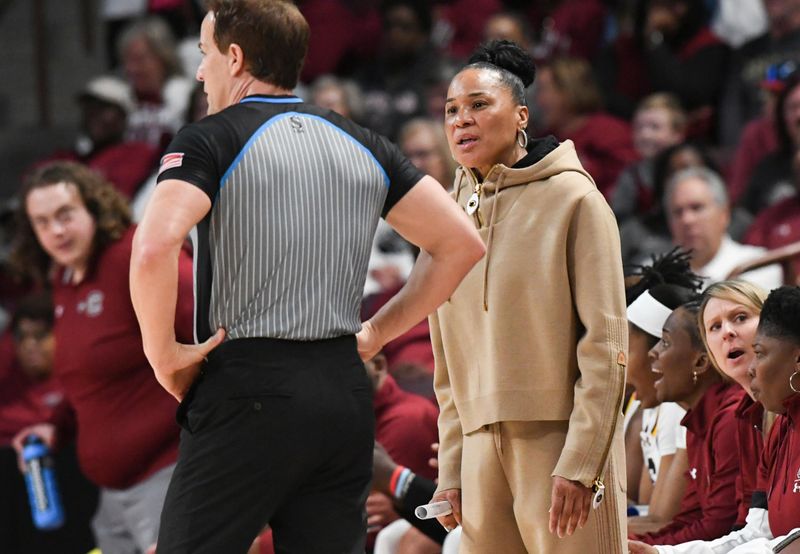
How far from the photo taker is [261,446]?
2756 millimetres

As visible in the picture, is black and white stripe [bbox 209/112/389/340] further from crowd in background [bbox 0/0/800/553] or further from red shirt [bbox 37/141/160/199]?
red shirt [bbox 37/141/160/199]

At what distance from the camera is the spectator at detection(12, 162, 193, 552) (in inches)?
207

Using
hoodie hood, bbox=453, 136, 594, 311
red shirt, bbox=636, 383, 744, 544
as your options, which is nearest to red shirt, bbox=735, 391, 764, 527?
red shirt, bbox=636, 383, 744, 544

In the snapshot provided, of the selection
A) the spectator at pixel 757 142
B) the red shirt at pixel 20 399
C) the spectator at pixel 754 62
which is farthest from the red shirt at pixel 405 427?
the spectator at pixel 754 62

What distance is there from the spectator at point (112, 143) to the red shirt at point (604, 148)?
2.77m

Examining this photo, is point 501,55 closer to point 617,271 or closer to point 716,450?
point 617,271

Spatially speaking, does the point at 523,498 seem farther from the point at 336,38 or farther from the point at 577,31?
the point at 336,38

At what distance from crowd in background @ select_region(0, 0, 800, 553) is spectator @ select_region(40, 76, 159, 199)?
0.01m

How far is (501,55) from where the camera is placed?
336cm

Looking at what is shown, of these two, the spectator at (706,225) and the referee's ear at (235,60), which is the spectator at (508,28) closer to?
the spectator at (706,225)

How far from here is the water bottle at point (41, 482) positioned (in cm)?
571

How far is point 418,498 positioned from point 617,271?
154cm

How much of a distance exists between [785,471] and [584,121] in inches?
195

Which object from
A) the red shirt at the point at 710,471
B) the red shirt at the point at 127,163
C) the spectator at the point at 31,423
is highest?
the red shirt at the point at 127,163
